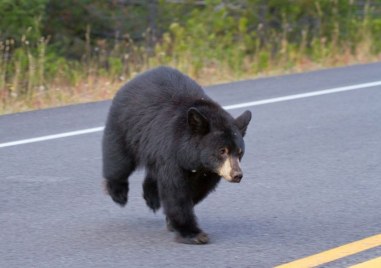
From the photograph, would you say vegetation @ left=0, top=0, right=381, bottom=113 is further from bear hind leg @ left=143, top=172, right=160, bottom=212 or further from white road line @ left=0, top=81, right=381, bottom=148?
bear hind leg @ left=143, top=172, right=160, bottom=212

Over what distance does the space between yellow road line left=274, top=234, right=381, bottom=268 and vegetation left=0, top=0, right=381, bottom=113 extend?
7104 millimetres

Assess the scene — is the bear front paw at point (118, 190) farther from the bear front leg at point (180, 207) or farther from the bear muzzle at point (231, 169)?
the bear muzzle at point (231, 169)

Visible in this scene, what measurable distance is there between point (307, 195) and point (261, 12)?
1007 cm

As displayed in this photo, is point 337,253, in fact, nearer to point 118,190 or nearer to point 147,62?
point 118,190

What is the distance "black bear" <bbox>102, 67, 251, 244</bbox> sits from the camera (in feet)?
17.6

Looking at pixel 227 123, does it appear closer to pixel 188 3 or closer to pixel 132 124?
pixel 132 124

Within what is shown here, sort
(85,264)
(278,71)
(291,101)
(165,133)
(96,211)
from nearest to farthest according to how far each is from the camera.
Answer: (85,264) → (165,133) → (96,211) → (291,101) → (278,71)

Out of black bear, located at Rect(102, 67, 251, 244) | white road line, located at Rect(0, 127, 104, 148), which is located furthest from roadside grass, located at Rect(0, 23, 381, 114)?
black bear, located at Rect(102, 67, 251, 244)

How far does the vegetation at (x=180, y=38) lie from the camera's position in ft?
44.9

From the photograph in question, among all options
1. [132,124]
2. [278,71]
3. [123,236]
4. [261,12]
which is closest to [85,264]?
[123,236]

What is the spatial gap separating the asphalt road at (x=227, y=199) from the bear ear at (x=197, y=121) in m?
0.69

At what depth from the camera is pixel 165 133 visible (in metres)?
5.60

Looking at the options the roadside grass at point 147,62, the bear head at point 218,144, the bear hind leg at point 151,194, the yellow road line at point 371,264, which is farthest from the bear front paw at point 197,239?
the roadside grass at point 147,62

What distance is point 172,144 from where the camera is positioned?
550cm
